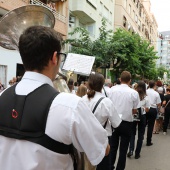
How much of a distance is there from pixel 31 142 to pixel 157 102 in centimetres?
695

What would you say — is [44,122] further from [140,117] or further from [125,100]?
[140,117]

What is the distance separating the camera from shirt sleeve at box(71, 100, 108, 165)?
5.65 ft

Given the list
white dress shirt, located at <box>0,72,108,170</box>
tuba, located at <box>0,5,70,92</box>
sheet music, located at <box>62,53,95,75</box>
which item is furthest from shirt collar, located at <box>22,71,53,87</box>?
sheet music, located at <box>62,53,95,75</box>

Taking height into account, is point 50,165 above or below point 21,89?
below

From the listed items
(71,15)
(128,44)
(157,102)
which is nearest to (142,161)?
(157,102)

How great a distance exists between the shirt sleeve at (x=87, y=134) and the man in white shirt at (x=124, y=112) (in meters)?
3.46

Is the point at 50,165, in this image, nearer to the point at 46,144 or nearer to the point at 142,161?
the point at 46,144

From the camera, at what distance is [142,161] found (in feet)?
21.6

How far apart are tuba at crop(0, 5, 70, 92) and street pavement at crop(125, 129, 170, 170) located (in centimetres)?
387

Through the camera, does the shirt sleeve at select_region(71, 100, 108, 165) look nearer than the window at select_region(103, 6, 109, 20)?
Yes

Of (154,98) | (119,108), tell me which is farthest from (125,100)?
(154,98)

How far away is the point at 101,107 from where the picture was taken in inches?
168

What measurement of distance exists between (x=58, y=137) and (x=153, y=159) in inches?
217

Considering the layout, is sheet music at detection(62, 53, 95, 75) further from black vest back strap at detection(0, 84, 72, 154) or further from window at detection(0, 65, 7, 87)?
window at detection(0, 65, 7, 87)
